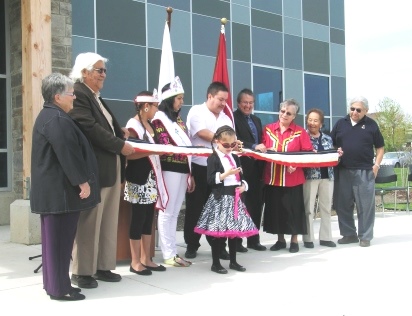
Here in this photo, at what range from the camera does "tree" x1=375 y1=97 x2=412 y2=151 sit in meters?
45.3

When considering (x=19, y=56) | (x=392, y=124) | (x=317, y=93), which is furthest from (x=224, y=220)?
(x=392, y=124)

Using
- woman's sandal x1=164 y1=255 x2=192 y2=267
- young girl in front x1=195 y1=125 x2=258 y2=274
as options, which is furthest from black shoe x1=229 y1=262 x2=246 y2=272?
woman's sandal x1=164 y1=255 x2=192 y2=267

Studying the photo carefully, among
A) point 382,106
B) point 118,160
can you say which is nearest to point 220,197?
point 118,160

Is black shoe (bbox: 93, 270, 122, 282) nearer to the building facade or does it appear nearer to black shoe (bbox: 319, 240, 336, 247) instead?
the building facade

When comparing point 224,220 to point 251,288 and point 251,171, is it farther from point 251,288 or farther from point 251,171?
point 251,171

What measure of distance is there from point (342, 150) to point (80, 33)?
5.36 meters

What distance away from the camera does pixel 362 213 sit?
6.95 m

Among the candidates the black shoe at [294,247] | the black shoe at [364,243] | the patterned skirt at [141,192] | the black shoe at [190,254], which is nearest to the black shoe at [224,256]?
the black shoe at [190,254]

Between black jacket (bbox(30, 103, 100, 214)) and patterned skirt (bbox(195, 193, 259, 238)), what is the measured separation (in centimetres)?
153

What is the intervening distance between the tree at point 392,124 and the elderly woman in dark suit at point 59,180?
4395 centimetres

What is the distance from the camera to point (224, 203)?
5.27 m

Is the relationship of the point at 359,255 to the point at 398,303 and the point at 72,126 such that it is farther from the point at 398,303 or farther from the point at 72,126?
the point at 72,126

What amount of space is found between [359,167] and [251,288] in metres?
2.95

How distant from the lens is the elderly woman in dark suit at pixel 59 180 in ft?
13.2
